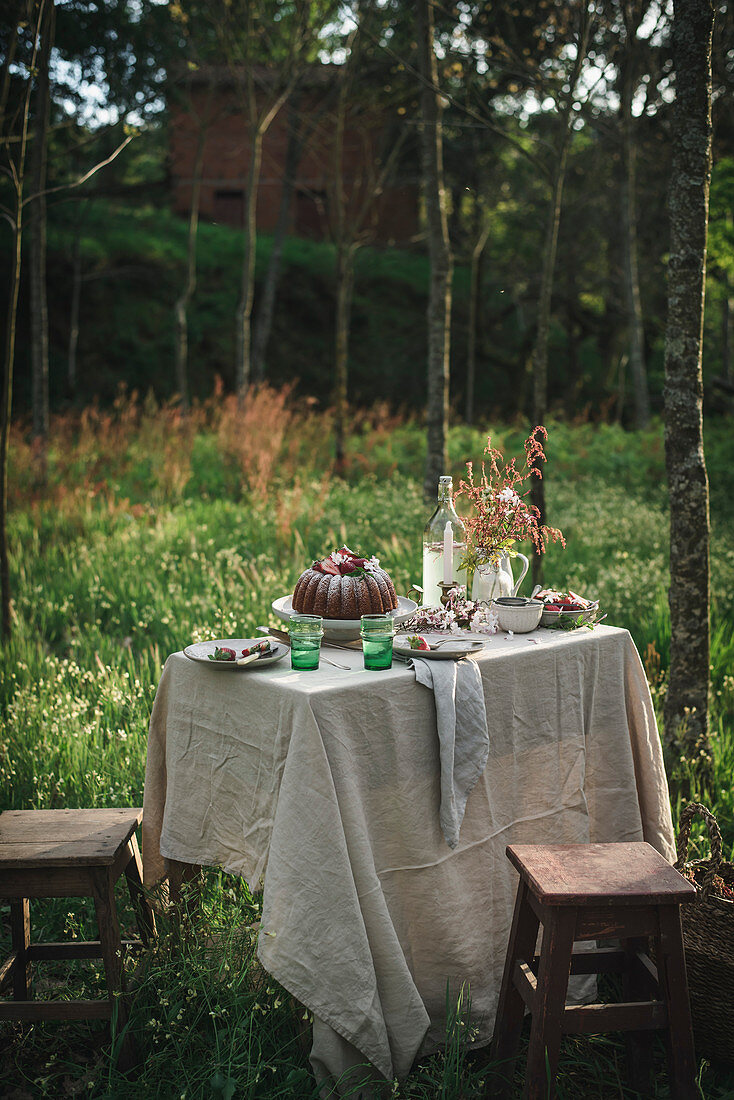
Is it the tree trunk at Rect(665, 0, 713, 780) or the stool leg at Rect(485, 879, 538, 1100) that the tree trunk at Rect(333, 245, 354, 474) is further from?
the stool leg at Rect(485, 879, 538, 1100)

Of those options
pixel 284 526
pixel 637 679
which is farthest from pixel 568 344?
pixel 637 679

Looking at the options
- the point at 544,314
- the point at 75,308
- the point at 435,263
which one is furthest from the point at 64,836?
the point at 75,308

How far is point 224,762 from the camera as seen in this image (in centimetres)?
250

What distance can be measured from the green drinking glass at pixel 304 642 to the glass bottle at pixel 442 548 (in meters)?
0.61

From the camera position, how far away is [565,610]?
2887 mm

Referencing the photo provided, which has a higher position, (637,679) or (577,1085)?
(637,679)

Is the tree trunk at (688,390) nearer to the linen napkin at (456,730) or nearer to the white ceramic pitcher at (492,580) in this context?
the white ceramic pitcher at (492,580)

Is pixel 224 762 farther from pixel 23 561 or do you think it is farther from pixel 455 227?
pixel 455 227

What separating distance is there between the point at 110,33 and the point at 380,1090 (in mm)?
15805

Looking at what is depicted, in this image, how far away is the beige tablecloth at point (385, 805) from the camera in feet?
7.06

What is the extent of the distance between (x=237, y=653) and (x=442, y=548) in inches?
33.9

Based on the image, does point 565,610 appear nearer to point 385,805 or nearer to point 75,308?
point 385,805

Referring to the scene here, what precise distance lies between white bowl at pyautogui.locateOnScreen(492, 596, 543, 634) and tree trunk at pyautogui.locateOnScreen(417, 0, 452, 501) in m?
5.64

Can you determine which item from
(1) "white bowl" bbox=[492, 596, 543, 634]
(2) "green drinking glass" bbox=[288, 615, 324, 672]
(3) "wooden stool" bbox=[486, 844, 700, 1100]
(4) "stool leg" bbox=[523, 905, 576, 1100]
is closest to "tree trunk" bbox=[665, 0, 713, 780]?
(1) "white bowl" bbox=[492, 596, 543, 634]
